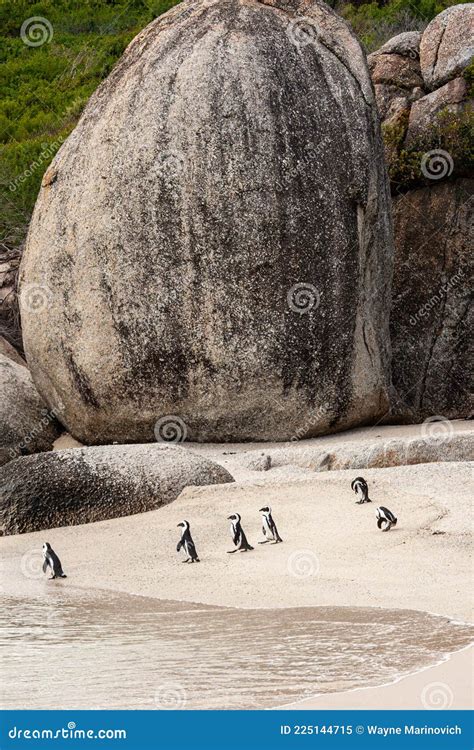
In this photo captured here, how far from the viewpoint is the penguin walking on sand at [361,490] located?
8.18 meters

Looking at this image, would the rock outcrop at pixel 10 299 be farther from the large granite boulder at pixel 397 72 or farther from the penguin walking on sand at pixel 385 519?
the penguin walking on sand at pixel 385 519

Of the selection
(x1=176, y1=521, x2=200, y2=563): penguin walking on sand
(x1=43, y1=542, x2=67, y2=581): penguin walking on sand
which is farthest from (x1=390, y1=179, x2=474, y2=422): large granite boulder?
(x1=43, y1=542, x2=67, y2=581): penguin walking on sand

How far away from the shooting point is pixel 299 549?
24.7ft

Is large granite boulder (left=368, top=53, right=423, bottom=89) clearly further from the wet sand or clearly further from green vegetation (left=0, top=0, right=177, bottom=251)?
the wet sand

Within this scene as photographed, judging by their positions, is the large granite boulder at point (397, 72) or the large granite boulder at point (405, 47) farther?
the large granite boulder at point (405, 47)

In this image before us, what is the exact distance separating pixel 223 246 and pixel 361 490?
12.1 feet

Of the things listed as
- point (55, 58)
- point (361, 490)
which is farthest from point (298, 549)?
point (55, 58)

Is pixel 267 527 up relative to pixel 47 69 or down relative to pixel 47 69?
up

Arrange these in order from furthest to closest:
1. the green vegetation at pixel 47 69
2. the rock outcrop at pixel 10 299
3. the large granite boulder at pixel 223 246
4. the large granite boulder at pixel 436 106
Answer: the green vegetation at pixel 47 69 → the large granite boulder at pixel 436 106 → the rock outcrop at pixel 10 299 → the large granite boulder at pixel 223 246

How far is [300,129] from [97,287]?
233 cm

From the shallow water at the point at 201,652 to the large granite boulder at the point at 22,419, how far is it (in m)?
5.13

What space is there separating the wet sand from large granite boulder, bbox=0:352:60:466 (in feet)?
10.3

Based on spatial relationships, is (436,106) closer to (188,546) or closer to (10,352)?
(10,352)

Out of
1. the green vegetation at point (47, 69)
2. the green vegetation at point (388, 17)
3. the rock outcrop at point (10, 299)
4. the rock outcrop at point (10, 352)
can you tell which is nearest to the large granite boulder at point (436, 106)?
the rock outcrop at point (10, 299)
